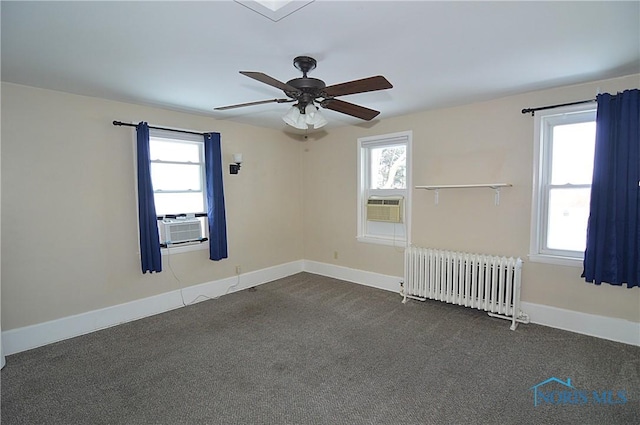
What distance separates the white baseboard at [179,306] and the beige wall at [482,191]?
0.32 ft

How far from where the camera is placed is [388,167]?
15.4 feet

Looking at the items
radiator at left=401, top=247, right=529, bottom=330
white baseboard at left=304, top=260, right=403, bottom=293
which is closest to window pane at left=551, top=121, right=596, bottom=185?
radiator at left=401, top=247, right=529, bottom=330

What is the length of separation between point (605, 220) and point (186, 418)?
3840 millimetres

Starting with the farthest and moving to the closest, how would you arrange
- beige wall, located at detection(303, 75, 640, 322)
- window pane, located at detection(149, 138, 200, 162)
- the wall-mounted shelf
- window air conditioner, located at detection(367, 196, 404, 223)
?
window air conditioner, located at detection(367, 196, 404, 223)
window pane, located at detection(149, 138, 200, 162)
the wall-mounted shelf
beige wall, located at detection(303, 75, 640, 322)

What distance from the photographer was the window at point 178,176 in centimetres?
387

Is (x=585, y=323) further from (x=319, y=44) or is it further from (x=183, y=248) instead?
(x=183, y=248)

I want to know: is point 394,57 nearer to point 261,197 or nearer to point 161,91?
point 161,91

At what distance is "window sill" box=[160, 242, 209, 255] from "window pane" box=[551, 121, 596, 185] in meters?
4.27

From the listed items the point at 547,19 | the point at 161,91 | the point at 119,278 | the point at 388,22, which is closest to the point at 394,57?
the point at 388,22

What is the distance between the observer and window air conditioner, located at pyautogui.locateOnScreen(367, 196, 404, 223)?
4438mm

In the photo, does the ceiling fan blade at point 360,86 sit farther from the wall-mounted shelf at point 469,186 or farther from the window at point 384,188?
the window at point 384,188

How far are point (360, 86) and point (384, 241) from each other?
298 centimetres

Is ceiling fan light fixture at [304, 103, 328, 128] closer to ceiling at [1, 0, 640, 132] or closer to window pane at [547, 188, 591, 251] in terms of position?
ceiling at [1, 0, 640, 132]

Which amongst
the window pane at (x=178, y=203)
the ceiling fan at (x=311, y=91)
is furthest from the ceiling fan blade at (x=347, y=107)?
the window pane at (x=178, y=203)
